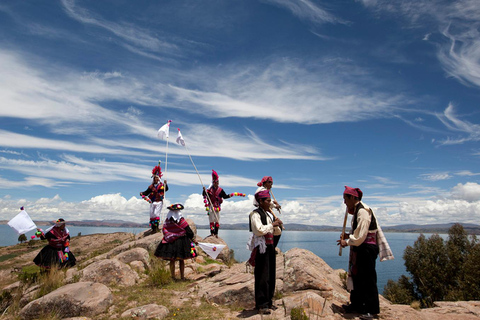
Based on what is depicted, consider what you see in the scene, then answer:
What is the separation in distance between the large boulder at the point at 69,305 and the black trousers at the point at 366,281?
620 cm

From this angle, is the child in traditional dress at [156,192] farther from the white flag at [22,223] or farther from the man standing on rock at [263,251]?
the man standing on rock at [263,251]

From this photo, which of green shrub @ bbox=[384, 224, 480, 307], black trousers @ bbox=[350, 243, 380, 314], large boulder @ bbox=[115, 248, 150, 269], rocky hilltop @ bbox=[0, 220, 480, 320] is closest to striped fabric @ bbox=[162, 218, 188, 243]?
rocky hilltop @ bbox=[0, 220, 480, 320]

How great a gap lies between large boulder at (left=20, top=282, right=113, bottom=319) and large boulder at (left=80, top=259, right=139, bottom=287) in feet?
6.19

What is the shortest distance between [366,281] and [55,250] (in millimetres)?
11359

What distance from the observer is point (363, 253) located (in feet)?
18.8

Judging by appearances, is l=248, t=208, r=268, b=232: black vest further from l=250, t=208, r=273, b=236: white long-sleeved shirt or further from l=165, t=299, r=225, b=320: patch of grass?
l=165, t=299, r=225, b=320: patch of grass

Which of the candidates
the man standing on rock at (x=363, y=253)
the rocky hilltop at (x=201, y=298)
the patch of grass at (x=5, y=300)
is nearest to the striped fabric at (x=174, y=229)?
the rocky hilltop at (x=201, y=298)

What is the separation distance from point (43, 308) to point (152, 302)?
259 cm

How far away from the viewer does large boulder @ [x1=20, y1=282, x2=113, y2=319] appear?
284 inches

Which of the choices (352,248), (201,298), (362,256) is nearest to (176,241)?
(201,298)

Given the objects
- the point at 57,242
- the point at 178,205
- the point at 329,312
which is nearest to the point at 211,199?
the point at 178,205

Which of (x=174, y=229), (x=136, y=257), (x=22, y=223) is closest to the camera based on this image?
(x=174, y=229)

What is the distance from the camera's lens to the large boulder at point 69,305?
7.21 m

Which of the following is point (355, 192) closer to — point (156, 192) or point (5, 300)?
point (156, 192)
